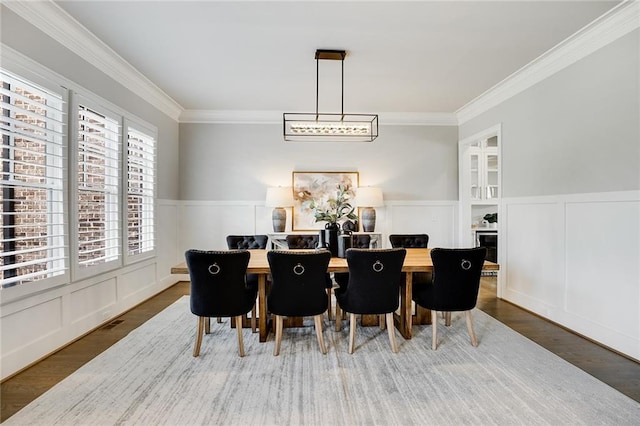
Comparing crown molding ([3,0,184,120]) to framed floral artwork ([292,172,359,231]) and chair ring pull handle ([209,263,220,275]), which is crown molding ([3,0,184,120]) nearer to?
chair ring pull handle ([209,263,220,275])

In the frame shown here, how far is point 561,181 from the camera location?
3.24 metres

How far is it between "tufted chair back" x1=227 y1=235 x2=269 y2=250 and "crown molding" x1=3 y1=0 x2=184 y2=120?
2142 millimetres

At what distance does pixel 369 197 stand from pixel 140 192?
323 cm

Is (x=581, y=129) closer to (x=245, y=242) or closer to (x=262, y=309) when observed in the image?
(x=262, y=309)

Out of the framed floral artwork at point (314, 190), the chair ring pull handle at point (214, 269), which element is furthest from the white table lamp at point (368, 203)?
the chair ring pull handle at point (214, 269)

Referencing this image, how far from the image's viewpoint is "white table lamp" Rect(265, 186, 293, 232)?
4977mm

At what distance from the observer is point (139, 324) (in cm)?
327

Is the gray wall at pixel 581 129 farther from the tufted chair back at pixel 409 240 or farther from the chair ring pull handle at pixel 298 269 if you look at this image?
the chair ring pull handle at pixel 298 269

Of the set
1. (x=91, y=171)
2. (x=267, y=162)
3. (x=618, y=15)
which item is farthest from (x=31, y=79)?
(x=618, y=15)

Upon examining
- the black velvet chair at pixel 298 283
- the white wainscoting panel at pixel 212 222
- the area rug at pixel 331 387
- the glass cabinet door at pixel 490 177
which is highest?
the glass cabinet door at pixel 490 177

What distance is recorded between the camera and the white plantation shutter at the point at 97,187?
9.75 feet

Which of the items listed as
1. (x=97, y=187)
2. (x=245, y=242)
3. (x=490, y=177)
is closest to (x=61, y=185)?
(x=97, y=187)

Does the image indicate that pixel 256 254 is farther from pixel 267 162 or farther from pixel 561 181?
pixel 561 181

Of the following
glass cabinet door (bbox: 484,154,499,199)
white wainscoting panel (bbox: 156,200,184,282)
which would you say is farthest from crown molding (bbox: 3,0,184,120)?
glass cabinet door (bbox: 484,154,499,199)
